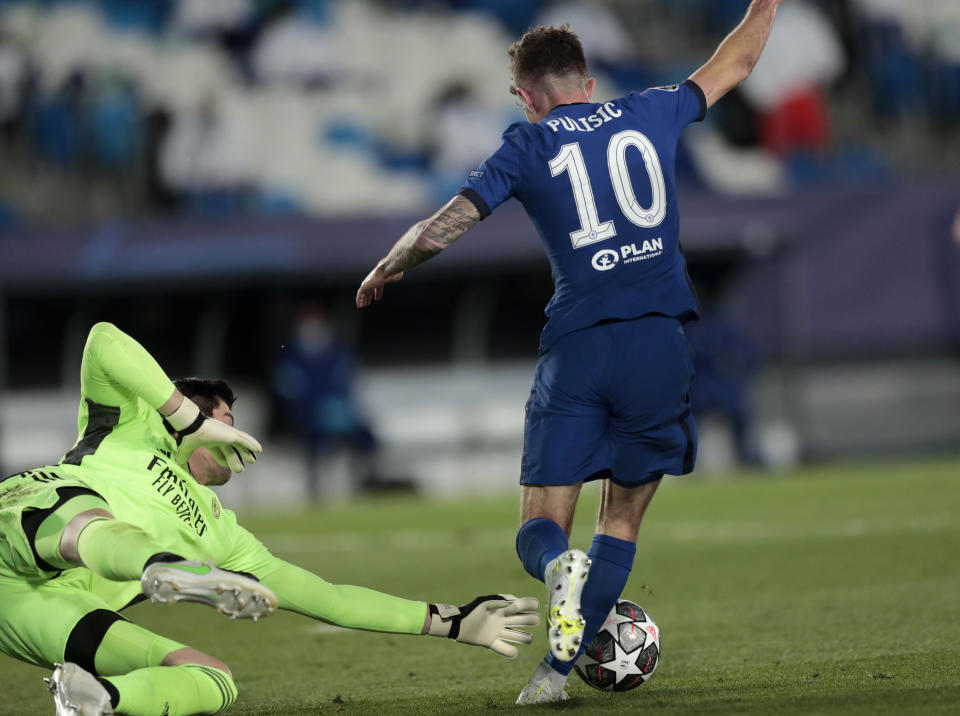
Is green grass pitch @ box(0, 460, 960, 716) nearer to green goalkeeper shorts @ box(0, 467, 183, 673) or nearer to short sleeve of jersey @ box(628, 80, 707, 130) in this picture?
green goalkeeper shorts @ box(0, 467, 183, 673)

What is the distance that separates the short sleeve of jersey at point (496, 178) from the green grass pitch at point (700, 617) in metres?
1.45

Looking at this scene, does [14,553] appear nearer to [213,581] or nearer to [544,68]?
[213,581]

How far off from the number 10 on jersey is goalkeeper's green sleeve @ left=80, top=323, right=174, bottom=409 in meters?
1.27

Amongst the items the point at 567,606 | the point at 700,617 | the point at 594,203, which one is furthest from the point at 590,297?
the point at 700,617

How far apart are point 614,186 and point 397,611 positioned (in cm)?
141

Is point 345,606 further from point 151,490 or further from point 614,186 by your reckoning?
point 614,186

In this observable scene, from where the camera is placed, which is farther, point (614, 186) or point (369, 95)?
point (369, 95)

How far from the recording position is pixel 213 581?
336 cm

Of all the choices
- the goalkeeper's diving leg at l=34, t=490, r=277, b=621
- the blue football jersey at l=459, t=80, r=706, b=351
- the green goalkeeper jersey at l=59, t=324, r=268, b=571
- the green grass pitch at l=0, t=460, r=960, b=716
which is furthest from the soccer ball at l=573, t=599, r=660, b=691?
the goalkeeper's diving leg at l=34, t=490, r=277, b=621

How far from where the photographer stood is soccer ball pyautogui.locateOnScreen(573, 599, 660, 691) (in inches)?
174

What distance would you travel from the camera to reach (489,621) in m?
4.21

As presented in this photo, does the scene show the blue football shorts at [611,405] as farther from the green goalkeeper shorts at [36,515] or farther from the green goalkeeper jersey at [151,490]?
the green goalkeeper shorts at [36,515]

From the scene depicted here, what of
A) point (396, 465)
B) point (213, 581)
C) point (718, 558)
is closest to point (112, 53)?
point (396, 465)

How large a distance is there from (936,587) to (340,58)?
12.7 m
